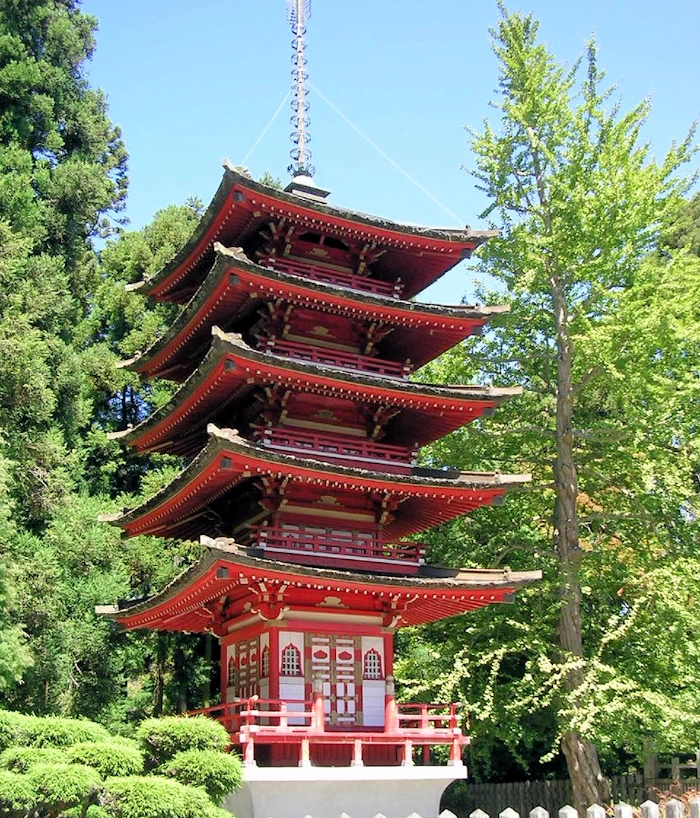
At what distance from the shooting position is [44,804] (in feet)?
34.8

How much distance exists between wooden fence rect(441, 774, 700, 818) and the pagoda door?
5.18 meters

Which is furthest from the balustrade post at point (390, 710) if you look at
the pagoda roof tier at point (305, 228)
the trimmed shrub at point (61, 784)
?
the pagoda roof tier at point (305, 228)

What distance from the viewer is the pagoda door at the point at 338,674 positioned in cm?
1686

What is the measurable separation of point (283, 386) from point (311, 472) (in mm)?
2085

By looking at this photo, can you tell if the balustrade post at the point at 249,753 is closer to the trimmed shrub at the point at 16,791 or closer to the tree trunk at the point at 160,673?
the trimmed shrub at the point at 16,791

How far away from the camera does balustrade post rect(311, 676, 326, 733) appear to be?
15.5 metres

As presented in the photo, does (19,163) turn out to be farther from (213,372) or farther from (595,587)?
(595,587)

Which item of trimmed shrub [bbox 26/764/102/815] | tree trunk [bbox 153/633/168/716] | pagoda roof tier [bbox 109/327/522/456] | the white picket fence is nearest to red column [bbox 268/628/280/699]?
pagoda roof tier [bbox 109/327/522/456]

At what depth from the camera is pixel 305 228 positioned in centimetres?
1969

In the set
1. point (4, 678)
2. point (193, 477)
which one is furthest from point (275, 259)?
point (4, 678)

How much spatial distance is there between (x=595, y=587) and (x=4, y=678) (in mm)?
14169

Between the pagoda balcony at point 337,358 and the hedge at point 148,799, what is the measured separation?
30.8 feet

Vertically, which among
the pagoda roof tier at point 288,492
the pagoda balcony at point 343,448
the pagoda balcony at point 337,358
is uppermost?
the pagoda balcony at point 337,358

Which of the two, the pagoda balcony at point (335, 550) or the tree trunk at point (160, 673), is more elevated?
the pagoda balcony at point (335, 550)
